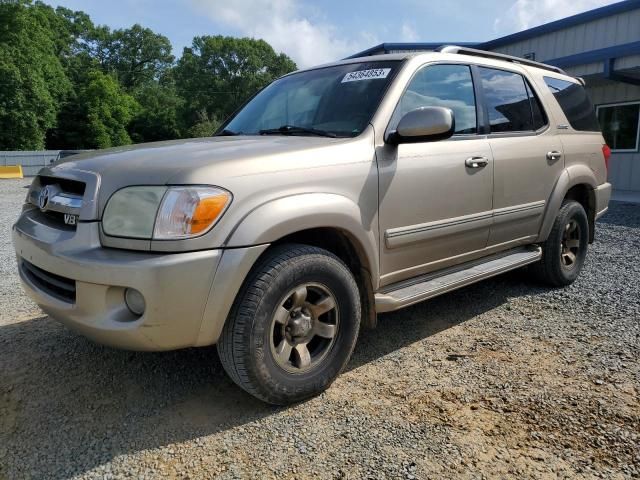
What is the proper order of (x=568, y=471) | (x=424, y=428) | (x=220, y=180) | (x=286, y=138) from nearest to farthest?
1. (x=568, y=471)
2. (x=220, y=180)
3. (x=424, y=428)
4. (x=286, y=138)

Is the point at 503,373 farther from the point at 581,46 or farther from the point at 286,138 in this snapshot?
the point at 581,46

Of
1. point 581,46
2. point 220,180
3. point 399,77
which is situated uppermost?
point 581,46

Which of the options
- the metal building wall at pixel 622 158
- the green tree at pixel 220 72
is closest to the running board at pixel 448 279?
the metal building wall at pixel 622 158

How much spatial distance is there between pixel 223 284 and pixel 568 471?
1665 mm

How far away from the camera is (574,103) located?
4.67m

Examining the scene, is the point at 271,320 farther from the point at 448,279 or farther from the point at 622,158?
the point at 622,158

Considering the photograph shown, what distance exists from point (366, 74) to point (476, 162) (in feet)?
3.11

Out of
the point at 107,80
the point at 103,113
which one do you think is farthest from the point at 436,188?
the point at 107,80

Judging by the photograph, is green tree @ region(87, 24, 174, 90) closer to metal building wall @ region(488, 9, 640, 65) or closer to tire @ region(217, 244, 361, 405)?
metal building wall @ region(488, 9, 640, 65)

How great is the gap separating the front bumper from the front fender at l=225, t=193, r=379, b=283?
3.6 inches

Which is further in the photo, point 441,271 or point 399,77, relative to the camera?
point 441,271

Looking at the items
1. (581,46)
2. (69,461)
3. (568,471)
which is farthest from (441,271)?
(581,46)

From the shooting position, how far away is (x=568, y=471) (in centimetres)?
212

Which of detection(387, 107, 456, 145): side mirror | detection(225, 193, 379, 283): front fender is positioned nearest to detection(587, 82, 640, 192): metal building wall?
detection(387, 107, 456, 145): side mirror
